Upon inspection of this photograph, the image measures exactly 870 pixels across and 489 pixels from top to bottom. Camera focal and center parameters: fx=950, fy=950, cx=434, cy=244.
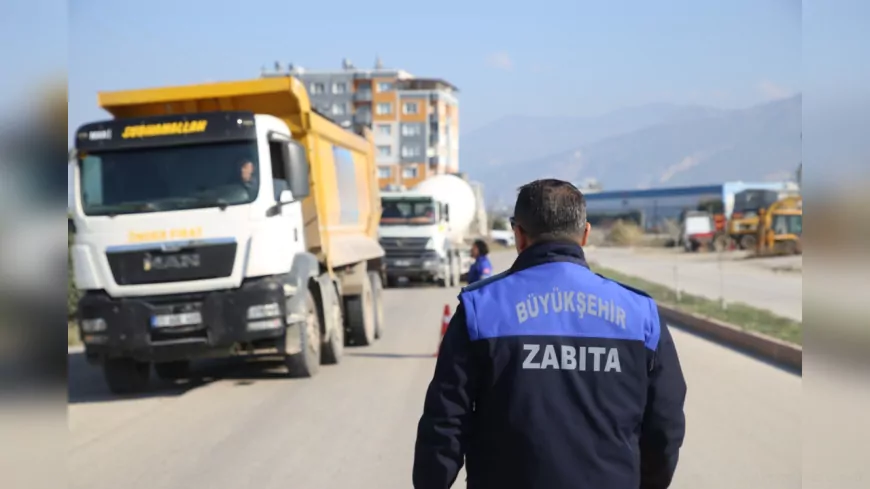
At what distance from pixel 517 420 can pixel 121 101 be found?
990 centimetres

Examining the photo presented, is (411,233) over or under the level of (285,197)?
under

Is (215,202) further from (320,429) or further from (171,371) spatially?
(171,371)

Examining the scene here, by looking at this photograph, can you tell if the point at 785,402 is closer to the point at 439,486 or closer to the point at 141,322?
the point at 141,322

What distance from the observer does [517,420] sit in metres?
2.89

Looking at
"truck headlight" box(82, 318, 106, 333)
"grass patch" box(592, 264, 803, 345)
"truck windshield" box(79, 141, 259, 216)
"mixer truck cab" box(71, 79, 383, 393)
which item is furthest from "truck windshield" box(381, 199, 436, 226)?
"truck headlight" box(82, 318, 106, 333)

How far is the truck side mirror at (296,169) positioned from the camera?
10625mm

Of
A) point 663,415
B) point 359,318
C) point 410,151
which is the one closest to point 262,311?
point 359,318

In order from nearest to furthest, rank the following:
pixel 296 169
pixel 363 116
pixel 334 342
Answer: pixel 296 169
pixel 334 342
pixel 363 116

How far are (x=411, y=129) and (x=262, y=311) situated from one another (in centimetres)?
10474

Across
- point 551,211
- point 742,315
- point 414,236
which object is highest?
A: point 551,211

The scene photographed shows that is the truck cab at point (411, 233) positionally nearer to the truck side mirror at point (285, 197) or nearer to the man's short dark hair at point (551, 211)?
the truck side mirror at point (285, 197)

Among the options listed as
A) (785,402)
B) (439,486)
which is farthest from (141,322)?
(439,486)

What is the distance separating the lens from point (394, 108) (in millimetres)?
114438

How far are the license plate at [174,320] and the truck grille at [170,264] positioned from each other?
38cm
